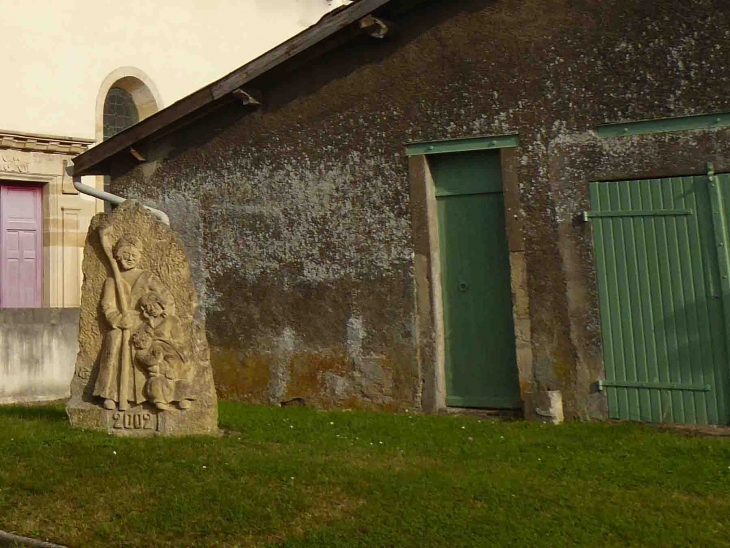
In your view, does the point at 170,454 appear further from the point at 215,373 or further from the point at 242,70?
the point at 242,70

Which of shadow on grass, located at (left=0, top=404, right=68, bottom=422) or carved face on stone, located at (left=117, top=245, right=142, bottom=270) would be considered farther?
shadow on grass, located at (left=0, top=404, right=68, bottom=422)

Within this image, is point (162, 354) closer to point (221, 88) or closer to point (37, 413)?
point (37, 413)

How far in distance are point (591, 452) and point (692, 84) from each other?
325 cm

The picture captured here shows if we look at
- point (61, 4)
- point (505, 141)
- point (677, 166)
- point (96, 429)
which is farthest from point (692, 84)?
point (61, 4)

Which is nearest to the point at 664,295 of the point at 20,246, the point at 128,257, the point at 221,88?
the point at 128,257

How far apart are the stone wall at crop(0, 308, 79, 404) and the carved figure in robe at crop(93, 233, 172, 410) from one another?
3.71 m

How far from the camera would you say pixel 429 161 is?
27.4ft

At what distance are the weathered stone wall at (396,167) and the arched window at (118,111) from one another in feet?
18.8

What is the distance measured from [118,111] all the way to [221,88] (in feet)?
23.5

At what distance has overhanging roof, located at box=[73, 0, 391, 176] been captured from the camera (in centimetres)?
838

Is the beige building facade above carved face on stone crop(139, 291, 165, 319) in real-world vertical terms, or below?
above

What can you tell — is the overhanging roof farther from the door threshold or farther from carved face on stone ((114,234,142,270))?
the door threshold

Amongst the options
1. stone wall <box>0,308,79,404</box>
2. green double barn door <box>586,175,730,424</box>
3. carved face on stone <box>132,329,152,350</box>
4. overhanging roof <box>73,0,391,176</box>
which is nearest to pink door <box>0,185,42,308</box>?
stone wall <box>0,308,79,404</box>

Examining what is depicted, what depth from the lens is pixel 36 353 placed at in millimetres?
10555
